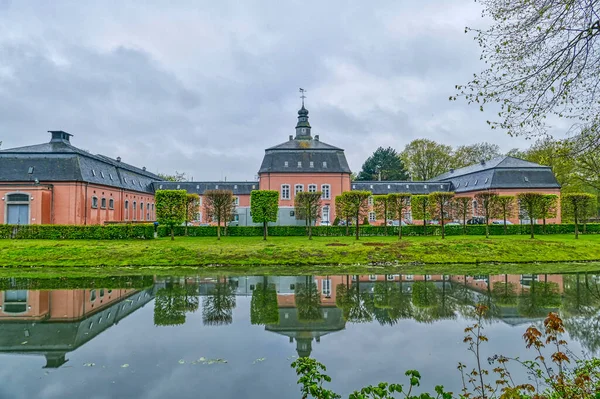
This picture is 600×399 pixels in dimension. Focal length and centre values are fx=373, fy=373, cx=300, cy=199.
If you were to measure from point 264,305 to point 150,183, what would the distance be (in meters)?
39.4

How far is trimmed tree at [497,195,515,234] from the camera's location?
26953 mm

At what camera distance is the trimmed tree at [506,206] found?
88.4 feet

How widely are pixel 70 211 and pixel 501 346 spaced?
1186 inches

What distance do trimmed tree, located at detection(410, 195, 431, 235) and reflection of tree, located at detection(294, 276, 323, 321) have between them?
16.8 m

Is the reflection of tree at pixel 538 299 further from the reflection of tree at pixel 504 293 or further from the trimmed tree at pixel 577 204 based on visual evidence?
the trimmed tree at pixel 577 204

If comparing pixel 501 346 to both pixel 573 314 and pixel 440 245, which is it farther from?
pixel 440 245

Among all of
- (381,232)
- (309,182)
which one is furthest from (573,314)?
(309,182)

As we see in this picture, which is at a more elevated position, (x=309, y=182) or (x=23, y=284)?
(x=309, y=182)

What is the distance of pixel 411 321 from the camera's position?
24.7 feet

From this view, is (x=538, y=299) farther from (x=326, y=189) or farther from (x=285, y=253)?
(x=326, y=189)

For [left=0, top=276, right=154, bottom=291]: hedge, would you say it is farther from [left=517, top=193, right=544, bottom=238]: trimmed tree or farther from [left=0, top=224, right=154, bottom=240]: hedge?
[left=517, top=193, right=544, bottom=238]: trimmed tree

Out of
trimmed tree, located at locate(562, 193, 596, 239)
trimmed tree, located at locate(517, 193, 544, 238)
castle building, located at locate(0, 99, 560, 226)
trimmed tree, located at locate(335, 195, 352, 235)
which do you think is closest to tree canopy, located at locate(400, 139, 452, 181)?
castle building, located at locate(0, 99, 560, 226)

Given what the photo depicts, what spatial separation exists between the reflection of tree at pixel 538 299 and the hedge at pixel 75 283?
10282 mm

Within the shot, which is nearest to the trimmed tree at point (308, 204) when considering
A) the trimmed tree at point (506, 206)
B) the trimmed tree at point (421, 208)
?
the trimmed tree at point (421, 208)
